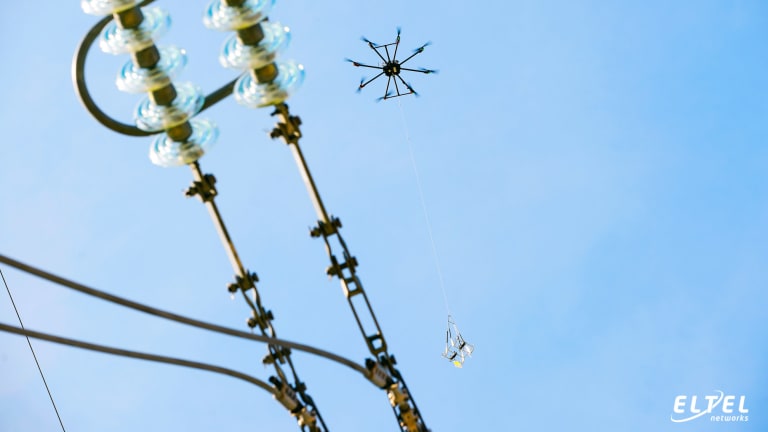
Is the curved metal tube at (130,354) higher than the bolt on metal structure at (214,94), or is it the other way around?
the bolt on metal structure at (214,94)

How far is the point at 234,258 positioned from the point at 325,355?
123 centimetres

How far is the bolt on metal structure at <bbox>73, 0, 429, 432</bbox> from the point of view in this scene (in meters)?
8.93

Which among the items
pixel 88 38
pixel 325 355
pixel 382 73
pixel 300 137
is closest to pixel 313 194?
pixel 300 137

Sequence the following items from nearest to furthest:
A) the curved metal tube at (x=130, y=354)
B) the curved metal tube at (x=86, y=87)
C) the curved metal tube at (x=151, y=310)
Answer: the curved metal tube at (x=130, y=354), the curved metal tube at (x=151, y=310), the curved metal tube at (x=86, y=87)

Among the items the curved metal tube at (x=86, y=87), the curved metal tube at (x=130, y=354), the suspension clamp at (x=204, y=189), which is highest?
the curved metal tube at (x=86, y=87)

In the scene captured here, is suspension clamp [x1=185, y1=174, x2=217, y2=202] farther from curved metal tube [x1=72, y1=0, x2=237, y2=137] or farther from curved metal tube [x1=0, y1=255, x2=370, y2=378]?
curved metal tube [x1=0, y1=255, x2=370, y2=378]

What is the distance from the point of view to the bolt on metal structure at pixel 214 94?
29.3 feet

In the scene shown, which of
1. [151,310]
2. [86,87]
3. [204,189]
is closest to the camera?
[151,310]

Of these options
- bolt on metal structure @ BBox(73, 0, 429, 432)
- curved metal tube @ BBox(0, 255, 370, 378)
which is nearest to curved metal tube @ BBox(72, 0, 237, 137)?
bolt on metal structure @ BBox(73, 0, 429, 432)

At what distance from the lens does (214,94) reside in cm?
980

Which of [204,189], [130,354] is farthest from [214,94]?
[130,354]

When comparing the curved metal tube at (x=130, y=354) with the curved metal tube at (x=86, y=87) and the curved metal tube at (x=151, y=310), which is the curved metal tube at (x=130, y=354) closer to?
the curved metal tube at (x=151, y=310)

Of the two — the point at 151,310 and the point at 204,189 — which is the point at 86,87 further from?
the point at 151,310

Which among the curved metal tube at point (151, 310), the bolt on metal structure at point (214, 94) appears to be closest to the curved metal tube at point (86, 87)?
the bolt on metal structure at point (214, 94)
